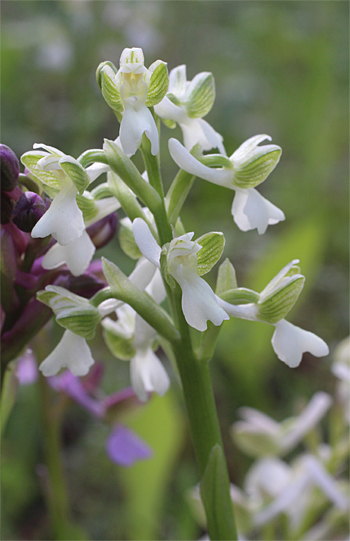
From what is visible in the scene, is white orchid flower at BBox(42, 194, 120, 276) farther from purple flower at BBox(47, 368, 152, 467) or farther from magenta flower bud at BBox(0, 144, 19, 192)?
purple flower at BBox(47, 368, 152, 467)

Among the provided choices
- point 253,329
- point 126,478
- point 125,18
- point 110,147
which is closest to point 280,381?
point 253,329

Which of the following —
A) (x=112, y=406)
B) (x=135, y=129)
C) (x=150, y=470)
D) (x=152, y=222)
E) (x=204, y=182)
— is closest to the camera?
(x=135, y=129)

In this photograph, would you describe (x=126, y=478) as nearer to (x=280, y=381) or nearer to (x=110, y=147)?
(x=280, y=381)

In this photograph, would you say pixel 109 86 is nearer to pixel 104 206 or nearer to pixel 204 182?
pixel 104 206

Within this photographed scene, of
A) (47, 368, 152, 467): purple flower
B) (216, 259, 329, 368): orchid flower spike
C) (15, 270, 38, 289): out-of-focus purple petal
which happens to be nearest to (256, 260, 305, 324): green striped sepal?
(216, 259, 329, 368): orchid flower spike

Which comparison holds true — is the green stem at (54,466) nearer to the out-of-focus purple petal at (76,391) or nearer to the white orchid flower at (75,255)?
the out-of-focus purple petal at (76,391)

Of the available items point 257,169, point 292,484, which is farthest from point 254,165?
point 292,484
